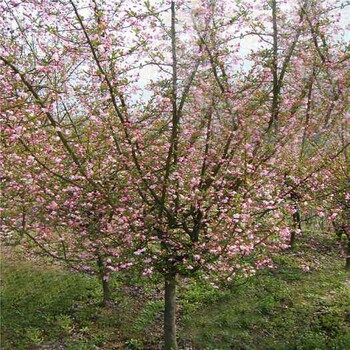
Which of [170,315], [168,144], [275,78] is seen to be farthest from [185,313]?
[275,78]

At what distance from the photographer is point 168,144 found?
741 cm

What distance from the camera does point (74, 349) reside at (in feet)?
30.5

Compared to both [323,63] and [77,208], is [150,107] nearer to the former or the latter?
[77,208]

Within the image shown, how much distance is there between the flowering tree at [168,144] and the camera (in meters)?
6.82

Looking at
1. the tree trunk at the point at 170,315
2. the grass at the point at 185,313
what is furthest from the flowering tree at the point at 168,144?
the grass at the point at 185,313

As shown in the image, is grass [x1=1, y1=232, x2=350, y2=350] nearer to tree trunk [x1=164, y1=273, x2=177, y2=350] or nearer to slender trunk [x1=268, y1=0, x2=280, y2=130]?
tree trunk [x1=164, y1=273, x2=177, y2=350]

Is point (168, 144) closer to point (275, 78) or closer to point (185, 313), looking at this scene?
point (275, 78)

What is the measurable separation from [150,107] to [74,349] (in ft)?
20.3

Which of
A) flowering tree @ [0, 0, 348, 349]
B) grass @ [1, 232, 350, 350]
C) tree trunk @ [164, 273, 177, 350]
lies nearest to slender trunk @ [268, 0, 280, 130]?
flowering tree @ [0, 0, 348, 349]

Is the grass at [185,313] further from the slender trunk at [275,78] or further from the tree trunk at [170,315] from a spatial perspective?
the slender trunk at [275,78]

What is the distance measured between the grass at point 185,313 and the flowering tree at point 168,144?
78.6 inches

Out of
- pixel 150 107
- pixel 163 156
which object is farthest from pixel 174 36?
pixel 163 156

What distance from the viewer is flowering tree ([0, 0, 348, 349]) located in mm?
6816

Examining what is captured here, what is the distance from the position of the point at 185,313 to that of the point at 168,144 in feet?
19.8
